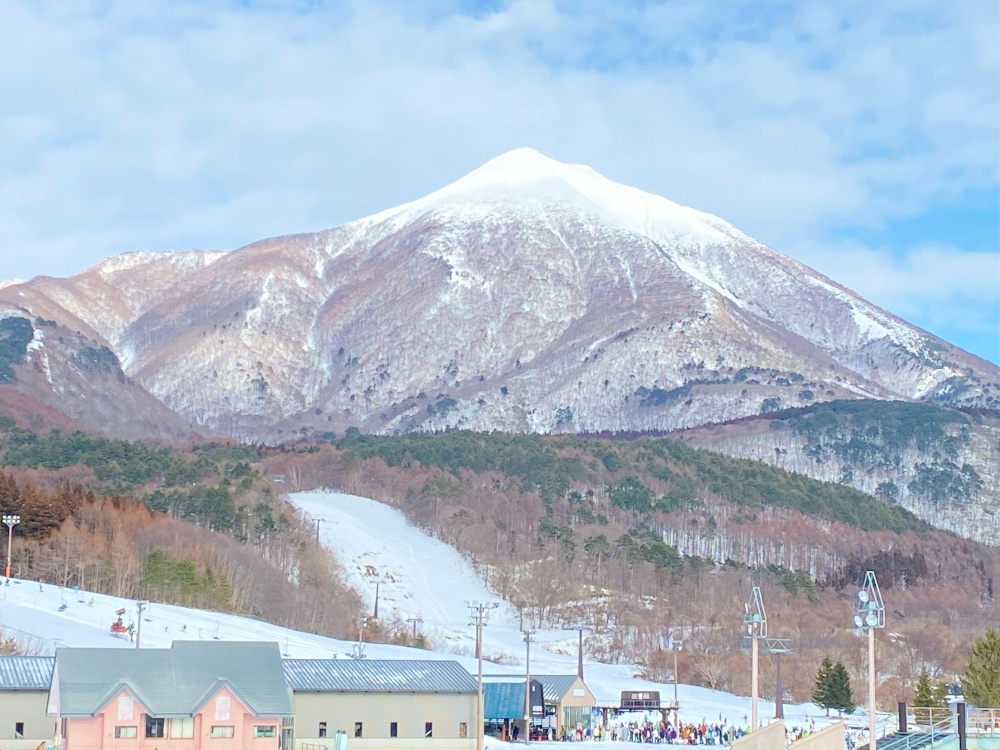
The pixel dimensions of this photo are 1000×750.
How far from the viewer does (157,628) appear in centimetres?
8431

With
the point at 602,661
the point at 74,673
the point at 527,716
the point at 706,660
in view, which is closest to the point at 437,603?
the point at 602,661

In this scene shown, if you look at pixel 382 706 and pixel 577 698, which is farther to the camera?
pixel 577 698

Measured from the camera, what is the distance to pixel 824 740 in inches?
1426

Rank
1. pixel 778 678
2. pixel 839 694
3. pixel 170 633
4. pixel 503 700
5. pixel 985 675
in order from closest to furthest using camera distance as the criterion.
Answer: pixel 985 675 < pixel 503 700 < pixel 778 678 < pixel 170 633 < pixel 839 694

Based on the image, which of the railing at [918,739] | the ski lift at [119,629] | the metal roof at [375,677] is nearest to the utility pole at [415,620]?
the ski lift at [119,629]

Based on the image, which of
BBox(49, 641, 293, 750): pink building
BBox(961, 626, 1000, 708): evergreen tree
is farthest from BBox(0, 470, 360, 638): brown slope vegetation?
BBox(961, 626, 1000, 708): evergreen tree

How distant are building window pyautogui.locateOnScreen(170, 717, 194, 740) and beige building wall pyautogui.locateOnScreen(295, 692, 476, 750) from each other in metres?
4.66

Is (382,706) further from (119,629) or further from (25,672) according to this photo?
(119,629)

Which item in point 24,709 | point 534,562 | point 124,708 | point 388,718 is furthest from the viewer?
point 534,562

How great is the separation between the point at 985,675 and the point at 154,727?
32.1 meters

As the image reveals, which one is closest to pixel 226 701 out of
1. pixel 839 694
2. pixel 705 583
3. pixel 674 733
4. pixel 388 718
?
pixel 388 718

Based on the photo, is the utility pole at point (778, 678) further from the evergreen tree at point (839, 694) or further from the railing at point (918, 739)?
the railing at point (918, 739)

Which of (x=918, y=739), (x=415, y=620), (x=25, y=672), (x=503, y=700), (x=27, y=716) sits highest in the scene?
(x=415, y=620)

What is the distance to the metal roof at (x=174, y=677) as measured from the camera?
2296 inches
